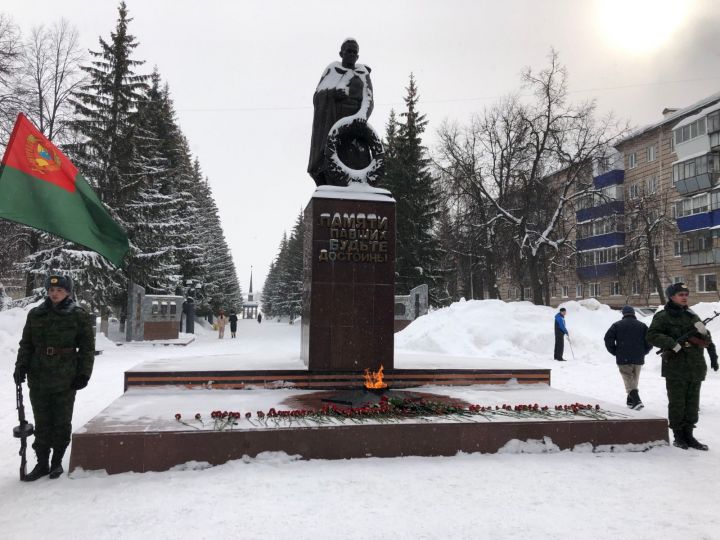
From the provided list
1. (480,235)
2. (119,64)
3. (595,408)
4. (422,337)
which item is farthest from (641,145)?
(595,408)

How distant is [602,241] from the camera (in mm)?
41031

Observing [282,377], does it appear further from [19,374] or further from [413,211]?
[413,211]

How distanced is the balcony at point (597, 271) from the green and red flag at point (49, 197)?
37.6m

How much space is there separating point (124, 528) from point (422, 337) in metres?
15.6

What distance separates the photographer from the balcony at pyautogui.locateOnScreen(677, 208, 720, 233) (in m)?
32.7

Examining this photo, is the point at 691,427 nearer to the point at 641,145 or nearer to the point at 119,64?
the point at 119,64

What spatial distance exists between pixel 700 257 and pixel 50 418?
3819cm

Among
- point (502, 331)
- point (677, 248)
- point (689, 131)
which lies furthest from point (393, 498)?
point (677, 248)

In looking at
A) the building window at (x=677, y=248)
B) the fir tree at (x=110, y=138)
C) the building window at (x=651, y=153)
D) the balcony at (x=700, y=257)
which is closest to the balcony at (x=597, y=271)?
the building window at (x=677, y=248)

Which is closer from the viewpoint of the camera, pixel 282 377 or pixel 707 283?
pixel 282 377

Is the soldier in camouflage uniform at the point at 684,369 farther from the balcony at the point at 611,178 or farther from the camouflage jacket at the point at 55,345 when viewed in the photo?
the balcony at the point at 611,178

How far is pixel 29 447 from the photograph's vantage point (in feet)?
19.6

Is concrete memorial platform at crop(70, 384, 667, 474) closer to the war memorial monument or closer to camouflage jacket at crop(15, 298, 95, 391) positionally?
the war memorial monument

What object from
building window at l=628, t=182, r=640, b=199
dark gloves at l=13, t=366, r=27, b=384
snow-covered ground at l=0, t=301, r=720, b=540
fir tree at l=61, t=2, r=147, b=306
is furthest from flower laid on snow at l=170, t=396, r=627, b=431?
building window at l=628, t=182, r=640, b=199
